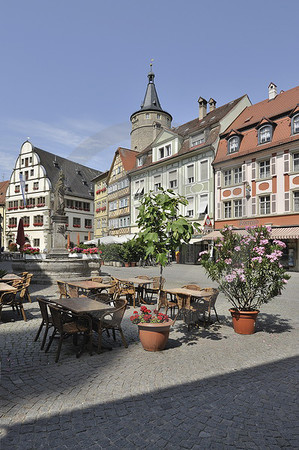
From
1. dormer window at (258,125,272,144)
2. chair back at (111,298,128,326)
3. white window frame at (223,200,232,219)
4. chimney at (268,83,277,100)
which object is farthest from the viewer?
chimney at (268,83,277,100)

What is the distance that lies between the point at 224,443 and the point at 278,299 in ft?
30.4

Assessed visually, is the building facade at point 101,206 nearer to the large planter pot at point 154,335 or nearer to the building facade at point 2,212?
the building facade at point 2,212

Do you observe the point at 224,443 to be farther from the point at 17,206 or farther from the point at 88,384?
the point at 17,206

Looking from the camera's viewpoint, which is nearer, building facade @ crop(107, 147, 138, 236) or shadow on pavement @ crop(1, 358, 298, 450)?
shadow on pavement @ crop(1, 358, 298, 450)

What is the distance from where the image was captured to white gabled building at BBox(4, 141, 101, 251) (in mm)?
46000

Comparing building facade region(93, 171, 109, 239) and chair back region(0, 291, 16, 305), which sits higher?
building facade region(93, 171, 109, 239)

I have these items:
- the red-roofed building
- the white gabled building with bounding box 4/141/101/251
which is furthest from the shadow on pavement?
the white gabled building with bounding box 4/141/101/251

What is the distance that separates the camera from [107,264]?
3044cm

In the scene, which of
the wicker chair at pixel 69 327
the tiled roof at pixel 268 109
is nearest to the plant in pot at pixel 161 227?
the wicker chair at pixel 69 327

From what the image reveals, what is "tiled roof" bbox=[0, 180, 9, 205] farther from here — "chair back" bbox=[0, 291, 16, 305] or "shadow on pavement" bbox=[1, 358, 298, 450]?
"shadow on pavement" bbox=[1, 358, 298, 450]

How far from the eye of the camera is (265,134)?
24781 mm

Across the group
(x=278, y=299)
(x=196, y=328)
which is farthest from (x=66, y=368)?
(x=278, y=299)

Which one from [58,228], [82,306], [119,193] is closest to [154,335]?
[82,306]

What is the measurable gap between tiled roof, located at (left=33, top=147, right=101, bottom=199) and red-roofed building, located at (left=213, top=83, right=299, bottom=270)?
27970mm
